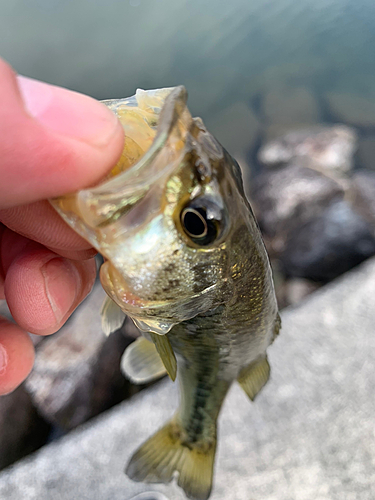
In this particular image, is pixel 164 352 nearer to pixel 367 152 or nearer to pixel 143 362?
pixel 143 362

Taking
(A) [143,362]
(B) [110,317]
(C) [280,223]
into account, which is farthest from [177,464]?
(C) [280,223]

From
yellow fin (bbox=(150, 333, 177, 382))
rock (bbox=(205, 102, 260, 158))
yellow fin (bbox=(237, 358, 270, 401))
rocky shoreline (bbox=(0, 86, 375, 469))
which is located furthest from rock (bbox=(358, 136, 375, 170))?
yellow fin (bbox=(150, 333, 177, 382))

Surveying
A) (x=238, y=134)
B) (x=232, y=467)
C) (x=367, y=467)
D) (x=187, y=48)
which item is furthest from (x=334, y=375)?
(x=187, y=48)

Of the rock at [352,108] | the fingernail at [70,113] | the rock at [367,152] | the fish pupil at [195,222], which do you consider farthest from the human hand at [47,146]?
the rock at [352,108]

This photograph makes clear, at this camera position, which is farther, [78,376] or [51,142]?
[78,376]

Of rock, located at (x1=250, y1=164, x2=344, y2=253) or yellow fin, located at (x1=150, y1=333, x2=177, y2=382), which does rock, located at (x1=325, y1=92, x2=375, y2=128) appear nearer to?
rock, located at (x1=250, y1=164, x2=344, y2=253)

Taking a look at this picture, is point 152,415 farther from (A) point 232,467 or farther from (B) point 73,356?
(B) point 73,356
